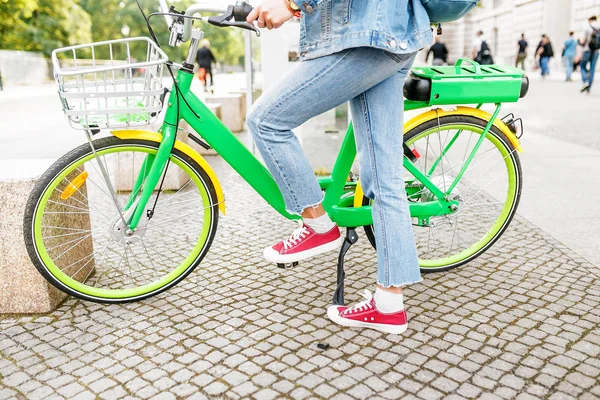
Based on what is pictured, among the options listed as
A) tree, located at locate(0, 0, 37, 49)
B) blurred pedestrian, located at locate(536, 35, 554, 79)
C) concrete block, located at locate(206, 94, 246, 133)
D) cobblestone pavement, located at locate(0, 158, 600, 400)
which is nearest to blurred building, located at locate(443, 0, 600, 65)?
blurred pedestrian, located at locate(536, 35, 554, 79)

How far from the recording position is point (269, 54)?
6195 millimetres

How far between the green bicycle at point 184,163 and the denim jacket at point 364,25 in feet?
0.97

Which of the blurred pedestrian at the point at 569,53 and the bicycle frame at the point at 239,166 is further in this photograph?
the blurred pedestrian at the point at 569,53

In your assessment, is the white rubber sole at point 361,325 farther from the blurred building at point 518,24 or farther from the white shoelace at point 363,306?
the blurred building at point 518,24

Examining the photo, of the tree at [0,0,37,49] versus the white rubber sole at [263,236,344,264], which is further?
the tree at [0,0,37,49]

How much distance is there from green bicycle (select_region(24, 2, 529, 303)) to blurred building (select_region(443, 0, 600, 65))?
29.0 meters

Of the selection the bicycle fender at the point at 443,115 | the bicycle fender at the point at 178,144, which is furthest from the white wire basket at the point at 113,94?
the bicycle fender at the point at 443,115

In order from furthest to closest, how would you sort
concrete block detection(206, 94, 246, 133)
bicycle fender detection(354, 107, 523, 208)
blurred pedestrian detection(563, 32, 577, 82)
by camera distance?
blurred pedestrian detection(563, 32, 577, 82) → concrete block detection(206, 94, 246, 133) → bicycle fender detection(354, 107, 523, 208)

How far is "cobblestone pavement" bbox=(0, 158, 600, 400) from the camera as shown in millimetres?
2365

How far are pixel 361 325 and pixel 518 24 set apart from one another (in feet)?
135

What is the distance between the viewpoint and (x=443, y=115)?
316cm

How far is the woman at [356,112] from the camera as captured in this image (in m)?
2.32

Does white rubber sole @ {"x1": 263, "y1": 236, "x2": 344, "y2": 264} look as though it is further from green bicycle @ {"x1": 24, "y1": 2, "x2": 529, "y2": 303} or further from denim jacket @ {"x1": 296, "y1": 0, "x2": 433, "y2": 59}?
denim jacket @ {"x1": 296, "y1": 0, "x2": 433, "y2": 59}

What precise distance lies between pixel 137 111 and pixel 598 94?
47.7 feet
